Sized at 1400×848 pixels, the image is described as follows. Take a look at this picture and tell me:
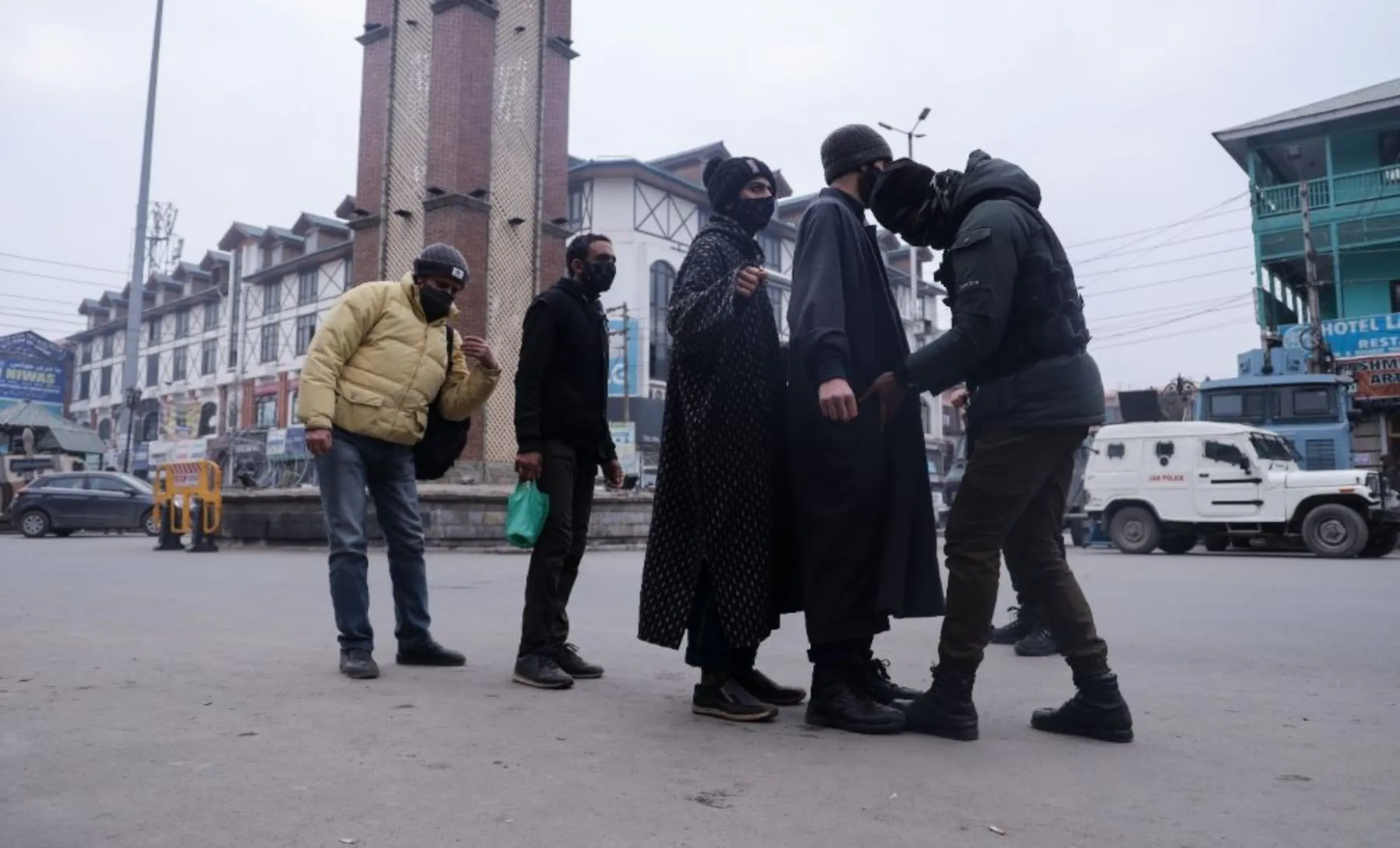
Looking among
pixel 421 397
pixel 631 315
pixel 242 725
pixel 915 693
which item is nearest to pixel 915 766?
pixel 915 693

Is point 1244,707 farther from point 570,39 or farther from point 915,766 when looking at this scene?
point 570,39

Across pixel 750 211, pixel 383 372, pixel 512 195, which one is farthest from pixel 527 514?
pixel 512 195

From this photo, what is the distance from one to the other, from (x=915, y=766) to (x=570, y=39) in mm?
18934

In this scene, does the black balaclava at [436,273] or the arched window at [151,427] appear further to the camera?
the arched window at [151,427]

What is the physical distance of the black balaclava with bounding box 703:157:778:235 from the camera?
11.8ft

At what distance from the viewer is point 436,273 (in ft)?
14.7

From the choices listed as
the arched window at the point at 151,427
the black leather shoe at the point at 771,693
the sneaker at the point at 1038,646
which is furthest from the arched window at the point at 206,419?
the black leather shoe at the point at 771,693

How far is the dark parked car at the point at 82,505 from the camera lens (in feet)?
73.5

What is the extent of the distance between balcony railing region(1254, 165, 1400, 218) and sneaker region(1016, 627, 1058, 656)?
79.2 feet

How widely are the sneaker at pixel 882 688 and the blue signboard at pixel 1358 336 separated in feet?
78.0

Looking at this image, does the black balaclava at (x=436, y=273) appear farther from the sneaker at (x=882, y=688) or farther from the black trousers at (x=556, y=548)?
the sneaker at (x=882, y=688)

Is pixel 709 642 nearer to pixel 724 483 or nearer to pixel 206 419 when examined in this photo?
pixel 724 483

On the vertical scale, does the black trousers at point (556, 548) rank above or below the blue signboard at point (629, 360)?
below

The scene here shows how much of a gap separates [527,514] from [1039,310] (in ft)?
6.78
